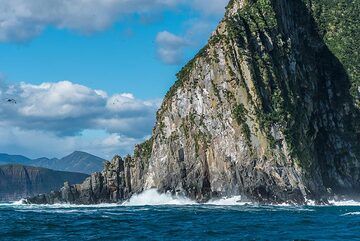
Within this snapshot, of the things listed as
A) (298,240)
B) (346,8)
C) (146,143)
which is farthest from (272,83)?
(298,240)

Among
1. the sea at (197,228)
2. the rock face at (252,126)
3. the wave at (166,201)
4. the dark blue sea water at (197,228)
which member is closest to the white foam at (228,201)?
the wave at (166,201)

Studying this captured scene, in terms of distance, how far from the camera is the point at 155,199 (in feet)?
473

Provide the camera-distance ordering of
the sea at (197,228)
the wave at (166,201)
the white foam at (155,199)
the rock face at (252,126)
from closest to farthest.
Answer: the sea at (197,228), the wave at (166,201), the rock face at (252,126), the white foam at (155,199)

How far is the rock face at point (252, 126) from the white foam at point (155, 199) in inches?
65.5

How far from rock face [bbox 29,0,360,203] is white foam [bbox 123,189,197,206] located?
166 cm

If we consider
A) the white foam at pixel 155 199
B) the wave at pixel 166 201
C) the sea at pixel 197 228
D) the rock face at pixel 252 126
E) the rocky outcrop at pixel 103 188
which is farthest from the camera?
the rocky outcrop at pixel 103 188

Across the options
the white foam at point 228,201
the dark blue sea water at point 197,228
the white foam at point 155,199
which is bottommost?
the dark blue sea water at point 197,228

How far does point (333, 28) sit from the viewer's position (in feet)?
605

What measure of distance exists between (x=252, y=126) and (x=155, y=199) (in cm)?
2895

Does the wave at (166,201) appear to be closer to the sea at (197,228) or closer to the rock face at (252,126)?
the rock face at (252,126)

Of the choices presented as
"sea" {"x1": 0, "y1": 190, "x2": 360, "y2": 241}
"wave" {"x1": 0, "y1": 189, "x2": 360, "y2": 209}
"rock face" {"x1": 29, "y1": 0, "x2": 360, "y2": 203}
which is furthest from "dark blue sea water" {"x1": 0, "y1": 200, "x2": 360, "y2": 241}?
"rock face" {"x1": 29, "y1": 0, "x2": 360, "y2": 203}

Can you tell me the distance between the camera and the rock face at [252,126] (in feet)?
445

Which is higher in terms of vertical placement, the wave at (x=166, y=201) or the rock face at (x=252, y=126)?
the rock face at (x=252, y=126)

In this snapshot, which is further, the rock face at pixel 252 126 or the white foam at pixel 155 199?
the white foam at pixel 155 199
